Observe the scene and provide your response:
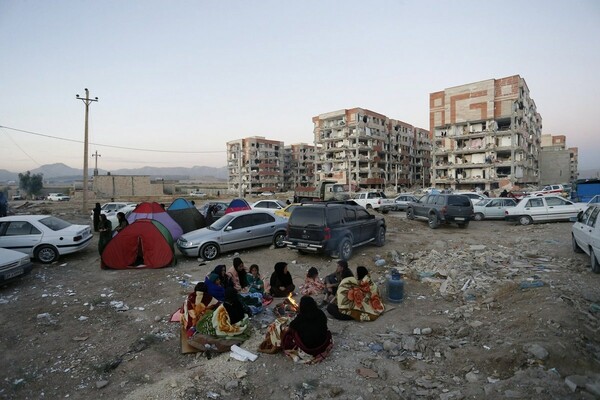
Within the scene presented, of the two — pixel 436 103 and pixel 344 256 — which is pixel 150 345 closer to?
pixel 344 256

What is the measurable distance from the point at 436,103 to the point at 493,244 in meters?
53.1

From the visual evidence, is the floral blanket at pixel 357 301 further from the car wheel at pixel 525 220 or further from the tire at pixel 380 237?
the car wheel at pixel 525 220

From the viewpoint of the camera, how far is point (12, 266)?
8336 mm

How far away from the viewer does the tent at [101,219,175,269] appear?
10328 millimetres

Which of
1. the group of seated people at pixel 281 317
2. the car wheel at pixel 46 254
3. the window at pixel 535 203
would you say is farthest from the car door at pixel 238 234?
the window at pixel 535 203

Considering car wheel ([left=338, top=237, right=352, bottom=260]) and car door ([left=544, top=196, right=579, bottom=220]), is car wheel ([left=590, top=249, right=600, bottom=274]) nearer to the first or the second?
car wheel ([left=338, top=237, right=352, bottom=260])

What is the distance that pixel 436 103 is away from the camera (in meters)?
58.9

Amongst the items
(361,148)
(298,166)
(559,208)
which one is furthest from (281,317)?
(298,166)

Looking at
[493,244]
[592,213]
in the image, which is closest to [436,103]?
[493,244]

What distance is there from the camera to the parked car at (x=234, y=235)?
11.2 meters

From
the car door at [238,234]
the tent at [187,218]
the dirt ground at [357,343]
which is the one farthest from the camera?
the tent at [187,218]

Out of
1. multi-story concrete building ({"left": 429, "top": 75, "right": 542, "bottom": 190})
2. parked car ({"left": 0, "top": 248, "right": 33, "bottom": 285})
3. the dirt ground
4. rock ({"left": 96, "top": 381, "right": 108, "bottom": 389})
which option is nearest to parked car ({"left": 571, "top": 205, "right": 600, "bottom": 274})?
the dirt ground

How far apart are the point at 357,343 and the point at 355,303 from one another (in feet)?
3.32

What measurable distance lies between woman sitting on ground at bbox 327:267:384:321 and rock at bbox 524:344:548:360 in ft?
8.51
